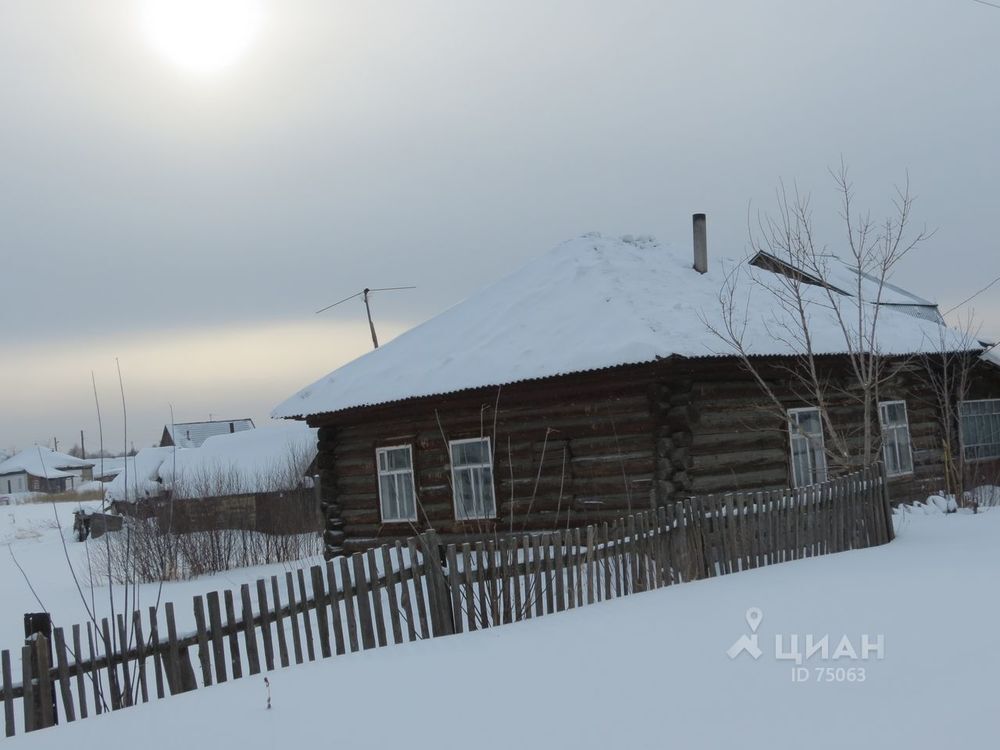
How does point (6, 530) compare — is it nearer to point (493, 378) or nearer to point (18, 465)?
point (493, 378)

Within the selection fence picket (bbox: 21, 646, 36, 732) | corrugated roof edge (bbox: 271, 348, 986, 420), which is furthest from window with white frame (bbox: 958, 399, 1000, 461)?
fence picket (bbox: 21, 646, 36, 732)

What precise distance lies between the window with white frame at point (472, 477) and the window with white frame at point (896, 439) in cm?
703

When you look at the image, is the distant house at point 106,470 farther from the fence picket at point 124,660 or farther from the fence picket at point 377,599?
the fence picket at point 377,599

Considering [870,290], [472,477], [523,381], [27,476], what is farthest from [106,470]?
[523,381]

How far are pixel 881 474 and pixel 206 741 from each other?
901 cm

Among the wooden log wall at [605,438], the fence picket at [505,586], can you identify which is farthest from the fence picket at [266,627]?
the wooden log wall at [605,438]

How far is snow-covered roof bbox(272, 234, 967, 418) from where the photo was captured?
515 inches

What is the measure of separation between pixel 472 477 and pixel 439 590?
680 centimetres

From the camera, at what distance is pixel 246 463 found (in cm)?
3997

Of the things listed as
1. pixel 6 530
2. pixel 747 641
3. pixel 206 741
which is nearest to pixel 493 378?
pixel 747 641

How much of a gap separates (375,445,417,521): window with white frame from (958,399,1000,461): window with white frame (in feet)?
34.7

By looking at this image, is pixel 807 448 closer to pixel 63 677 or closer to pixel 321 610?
pixel 321 610

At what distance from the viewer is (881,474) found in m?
12.0

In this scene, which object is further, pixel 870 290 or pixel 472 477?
pixel 870 290
